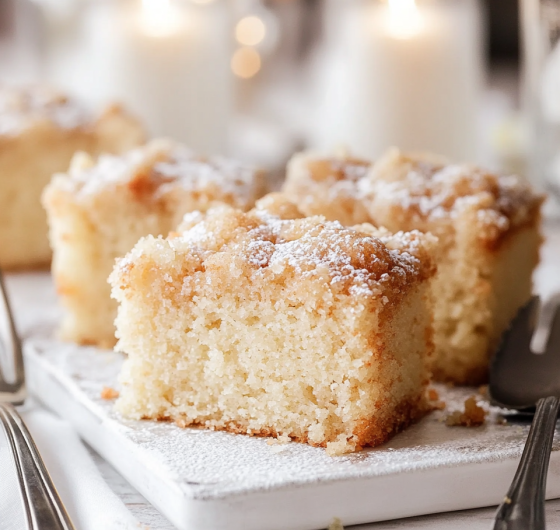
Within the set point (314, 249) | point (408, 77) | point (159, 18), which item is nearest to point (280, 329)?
point (314, 249)

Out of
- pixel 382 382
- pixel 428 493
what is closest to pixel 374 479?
pixel 428 493

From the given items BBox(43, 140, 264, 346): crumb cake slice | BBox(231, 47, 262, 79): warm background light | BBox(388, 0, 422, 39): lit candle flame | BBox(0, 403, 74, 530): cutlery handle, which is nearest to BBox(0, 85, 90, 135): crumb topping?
BBox(43, 140, 264, 346): crumb cake slice

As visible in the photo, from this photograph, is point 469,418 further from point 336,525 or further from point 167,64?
point 167,64

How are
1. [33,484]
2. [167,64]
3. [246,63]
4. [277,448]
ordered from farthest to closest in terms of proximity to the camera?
[246,63]
[167,64]
[277,448]
[33,484]

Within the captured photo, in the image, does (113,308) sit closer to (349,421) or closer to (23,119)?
(349,421)

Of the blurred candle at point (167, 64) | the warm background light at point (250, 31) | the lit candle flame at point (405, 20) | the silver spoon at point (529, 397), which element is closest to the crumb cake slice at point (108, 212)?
the silver spoon at point (529, 397)

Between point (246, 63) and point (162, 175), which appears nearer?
point (162, 175)
